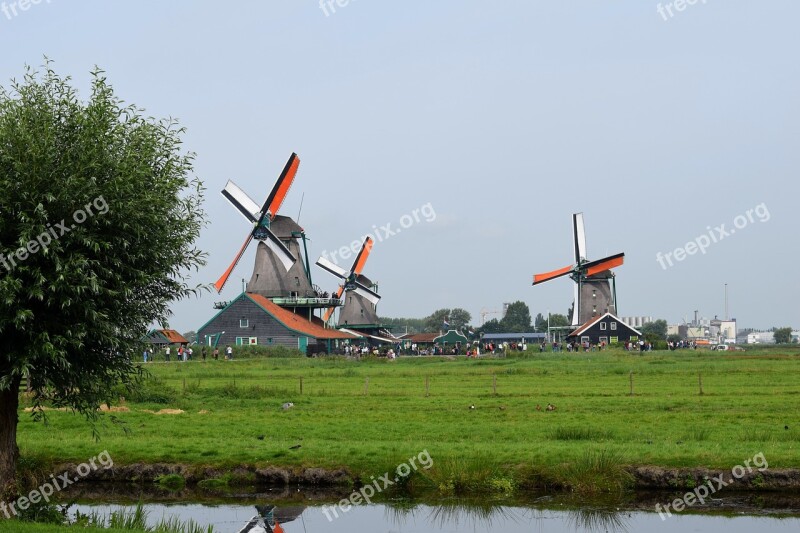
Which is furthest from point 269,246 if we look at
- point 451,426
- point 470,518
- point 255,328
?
point 470,518

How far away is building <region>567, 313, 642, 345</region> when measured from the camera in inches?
4646

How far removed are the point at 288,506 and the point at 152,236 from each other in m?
7.79

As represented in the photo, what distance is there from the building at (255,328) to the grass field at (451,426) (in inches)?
1649

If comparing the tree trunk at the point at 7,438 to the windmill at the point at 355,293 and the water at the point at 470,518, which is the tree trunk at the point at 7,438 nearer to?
the water at the point at 470,518

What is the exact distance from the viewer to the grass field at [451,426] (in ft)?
83.0

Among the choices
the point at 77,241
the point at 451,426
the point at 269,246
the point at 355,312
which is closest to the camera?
the point at 77,241

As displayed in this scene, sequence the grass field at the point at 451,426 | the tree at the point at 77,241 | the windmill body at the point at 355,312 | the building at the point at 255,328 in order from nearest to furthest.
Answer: the tree at the point at 77,241 → the grass field at the point at 451,426 → the building at the point at 255,328 → the windmill body at the point at 355,312

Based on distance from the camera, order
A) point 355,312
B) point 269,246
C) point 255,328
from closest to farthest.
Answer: point 255,328, point 269,246, point 355,312

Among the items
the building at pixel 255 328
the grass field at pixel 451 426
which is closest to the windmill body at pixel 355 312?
the building at pixel 255 328

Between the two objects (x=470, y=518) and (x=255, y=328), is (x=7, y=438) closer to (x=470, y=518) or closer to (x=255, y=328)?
(x=470, y=518)

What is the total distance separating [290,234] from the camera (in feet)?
348

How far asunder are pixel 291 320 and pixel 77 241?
3083 inches

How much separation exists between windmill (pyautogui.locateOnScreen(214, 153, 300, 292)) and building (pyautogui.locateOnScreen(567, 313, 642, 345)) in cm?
4057

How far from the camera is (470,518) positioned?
72.1 ft
